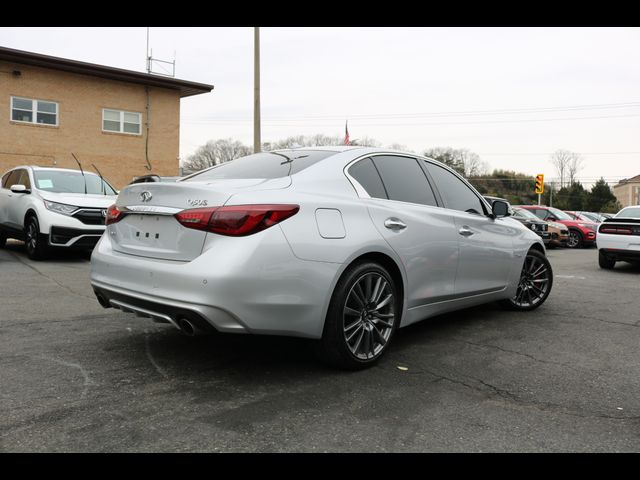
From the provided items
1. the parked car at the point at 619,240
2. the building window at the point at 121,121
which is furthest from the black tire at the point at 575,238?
the building window at the point at 121,121

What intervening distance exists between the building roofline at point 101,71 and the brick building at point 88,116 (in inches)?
1.3

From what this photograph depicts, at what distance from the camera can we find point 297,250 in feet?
11.1

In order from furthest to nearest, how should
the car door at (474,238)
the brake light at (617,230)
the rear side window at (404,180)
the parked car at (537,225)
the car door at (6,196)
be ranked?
the parked car at (537,225) < the brake light at (617,230) < the car door at (6,196) < the car door at (474,238) < the rear side window at (404,180)

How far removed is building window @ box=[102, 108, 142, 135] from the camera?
24.4 m

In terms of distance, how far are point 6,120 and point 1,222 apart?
12915 mm

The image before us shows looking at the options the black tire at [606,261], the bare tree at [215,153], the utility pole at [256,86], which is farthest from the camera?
the bare tree at [215,153]

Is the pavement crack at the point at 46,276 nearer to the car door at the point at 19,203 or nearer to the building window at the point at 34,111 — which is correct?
the car door at the point at 19,203

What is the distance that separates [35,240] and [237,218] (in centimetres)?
769

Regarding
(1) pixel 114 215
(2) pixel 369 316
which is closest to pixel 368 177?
(2) pixel 369 316

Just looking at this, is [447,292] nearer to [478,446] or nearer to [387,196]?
[387,196]

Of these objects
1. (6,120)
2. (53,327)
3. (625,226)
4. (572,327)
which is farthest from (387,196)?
(6,120)

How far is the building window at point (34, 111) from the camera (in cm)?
2220
